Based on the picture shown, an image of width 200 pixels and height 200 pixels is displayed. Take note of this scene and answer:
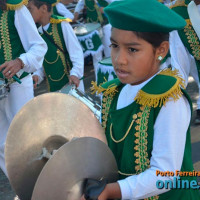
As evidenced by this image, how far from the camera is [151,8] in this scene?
150cm

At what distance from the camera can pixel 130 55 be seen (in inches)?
60.6

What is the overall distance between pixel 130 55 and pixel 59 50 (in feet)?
10.4

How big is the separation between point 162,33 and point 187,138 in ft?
1.56

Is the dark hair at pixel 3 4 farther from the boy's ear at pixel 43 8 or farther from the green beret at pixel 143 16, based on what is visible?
the green beret at pixel 143 16

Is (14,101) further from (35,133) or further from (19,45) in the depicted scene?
(35,133)

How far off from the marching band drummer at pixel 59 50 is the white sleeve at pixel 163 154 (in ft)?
9.51

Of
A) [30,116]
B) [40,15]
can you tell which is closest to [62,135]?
[30,116]

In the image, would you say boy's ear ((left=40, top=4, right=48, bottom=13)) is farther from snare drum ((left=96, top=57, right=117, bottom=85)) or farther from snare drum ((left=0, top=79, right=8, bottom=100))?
snare drum ((left=0, top=79, right=8, bottom=100))

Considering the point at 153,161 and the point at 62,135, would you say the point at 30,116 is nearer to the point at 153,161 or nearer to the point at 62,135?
the point at 62,135

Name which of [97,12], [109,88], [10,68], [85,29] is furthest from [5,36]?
[97,12]

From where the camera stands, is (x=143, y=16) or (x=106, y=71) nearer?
(x=143, y=16)

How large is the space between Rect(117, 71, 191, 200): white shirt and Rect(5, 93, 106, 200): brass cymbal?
31 cm

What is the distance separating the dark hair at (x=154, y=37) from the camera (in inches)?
60.5

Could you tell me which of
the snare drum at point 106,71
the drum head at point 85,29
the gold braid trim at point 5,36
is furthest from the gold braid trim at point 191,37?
the drum head at point 85,29
